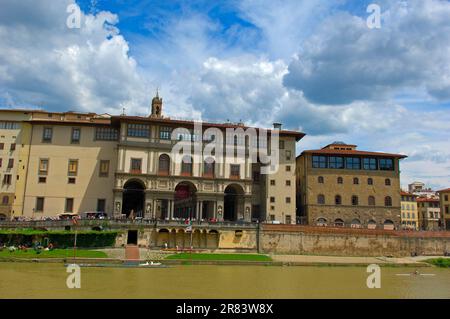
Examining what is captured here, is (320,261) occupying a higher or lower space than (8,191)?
lower

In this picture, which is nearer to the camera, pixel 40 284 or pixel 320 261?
pixel 40 284

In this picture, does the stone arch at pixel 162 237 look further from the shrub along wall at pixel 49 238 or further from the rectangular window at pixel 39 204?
the rectangular window at pixel 39 204

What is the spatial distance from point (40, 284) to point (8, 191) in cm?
3752

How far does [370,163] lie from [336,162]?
5.52 meters

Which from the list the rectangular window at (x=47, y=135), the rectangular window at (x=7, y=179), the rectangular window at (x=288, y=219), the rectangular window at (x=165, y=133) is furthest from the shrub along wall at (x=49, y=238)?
the rectangular window at (x=288, y=219)

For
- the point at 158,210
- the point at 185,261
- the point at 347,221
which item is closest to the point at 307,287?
the point at 185,261

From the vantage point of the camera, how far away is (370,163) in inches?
2781

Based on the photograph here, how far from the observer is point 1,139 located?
210ft

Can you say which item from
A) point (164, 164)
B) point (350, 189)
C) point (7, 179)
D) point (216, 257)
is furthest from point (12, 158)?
point (350, 189)

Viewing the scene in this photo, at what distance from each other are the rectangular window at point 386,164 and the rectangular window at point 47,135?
162ft

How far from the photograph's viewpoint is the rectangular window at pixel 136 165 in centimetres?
6091

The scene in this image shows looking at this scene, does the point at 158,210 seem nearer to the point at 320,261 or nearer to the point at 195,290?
the point at 320,261

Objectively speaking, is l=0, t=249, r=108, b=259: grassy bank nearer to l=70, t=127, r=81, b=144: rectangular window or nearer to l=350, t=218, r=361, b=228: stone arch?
l=70, t=127, r=81, b=144: rectangular window

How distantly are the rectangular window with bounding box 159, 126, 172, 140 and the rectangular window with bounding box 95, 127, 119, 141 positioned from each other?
22.6ft
